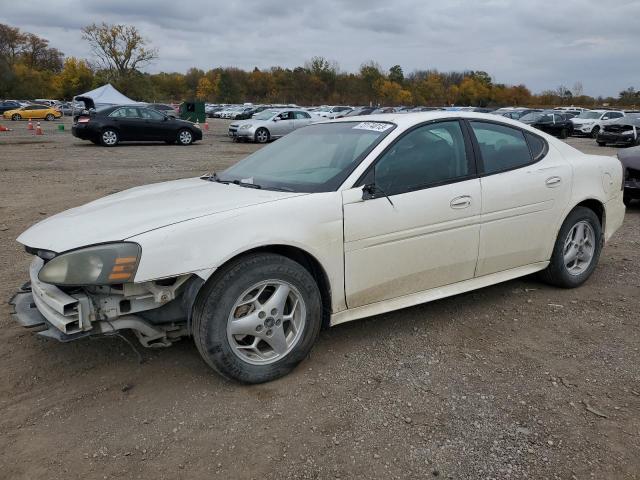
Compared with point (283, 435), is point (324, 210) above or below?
above

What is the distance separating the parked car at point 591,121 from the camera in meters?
29.0

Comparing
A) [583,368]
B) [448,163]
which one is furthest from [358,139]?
[583,368]

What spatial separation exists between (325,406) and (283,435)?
1.09ft

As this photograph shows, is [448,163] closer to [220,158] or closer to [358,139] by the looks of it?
[358,139]

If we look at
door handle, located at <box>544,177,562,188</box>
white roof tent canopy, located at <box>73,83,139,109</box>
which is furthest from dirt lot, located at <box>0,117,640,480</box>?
white roof tent canopy, located at <box>73,83,139,109</box>

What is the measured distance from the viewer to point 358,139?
148 inches

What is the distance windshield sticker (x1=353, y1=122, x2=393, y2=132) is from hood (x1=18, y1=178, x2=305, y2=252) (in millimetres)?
893

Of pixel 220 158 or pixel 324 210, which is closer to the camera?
pixel 324 210

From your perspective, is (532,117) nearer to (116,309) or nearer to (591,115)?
(591,115)

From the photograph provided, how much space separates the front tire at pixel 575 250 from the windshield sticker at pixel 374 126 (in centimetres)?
179

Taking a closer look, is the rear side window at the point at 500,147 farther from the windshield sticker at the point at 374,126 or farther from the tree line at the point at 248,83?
the tree line at the point at 248,83

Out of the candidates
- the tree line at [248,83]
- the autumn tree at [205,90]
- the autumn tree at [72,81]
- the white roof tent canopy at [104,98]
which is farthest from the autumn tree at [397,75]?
the white roof tent canopy at [104,98]

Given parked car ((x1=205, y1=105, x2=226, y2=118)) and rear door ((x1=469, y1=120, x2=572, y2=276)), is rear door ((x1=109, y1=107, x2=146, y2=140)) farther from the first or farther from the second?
parked car ((x1=205, y1=105, x2=226, y2=118))

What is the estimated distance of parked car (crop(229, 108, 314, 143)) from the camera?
22.4 m
